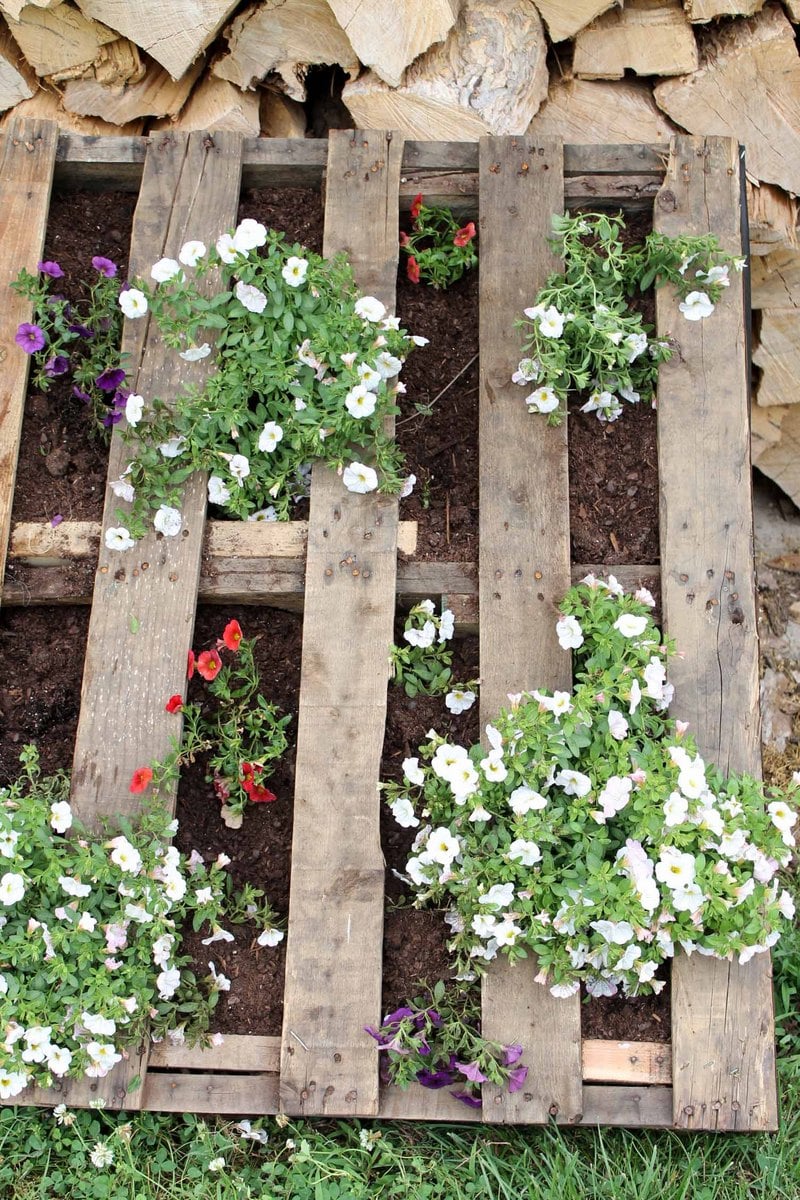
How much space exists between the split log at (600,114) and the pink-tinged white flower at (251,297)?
0.87 m

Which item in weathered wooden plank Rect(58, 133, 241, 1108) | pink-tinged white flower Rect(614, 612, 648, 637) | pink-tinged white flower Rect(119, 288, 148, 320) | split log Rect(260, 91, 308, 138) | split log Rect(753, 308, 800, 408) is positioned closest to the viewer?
pink-tinged white flower Rect(614, 612, 648, 637)

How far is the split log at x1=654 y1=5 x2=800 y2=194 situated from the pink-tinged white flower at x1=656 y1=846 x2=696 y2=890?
1.65 metres

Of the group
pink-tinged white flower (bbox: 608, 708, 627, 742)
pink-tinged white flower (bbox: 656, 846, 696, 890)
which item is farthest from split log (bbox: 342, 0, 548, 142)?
pink-tinged white flower (bbox: 656, 846, 696, 890)

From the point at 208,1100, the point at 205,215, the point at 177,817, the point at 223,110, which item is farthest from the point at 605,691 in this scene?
the point at 223,110

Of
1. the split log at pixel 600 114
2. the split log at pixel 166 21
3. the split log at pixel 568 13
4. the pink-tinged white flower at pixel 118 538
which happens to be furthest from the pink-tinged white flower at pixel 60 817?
the split log at pixel 568 13

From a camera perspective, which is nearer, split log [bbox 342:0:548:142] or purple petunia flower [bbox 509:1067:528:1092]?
purple petunia flower [bbox 509:1067:528:1092]

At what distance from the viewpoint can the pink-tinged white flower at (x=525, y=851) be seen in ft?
7.12

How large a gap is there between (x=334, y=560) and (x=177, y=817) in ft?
2.10

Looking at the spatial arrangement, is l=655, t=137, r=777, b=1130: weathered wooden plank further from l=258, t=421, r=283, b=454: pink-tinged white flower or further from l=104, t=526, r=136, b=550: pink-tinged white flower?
l=104, t=526, r=136, b=550: pink-tinged white flower

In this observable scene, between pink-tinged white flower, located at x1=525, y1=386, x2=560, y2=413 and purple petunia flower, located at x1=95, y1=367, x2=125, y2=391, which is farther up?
purple petunia flower, located at x1=95, y1=367, x2=125, y2=391

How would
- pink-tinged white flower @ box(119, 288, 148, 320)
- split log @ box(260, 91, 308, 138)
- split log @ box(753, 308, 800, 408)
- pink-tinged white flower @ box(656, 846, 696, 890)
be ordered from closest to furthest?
pink-tinged white flower @ box(656, 846, 696, 890), pink-tinged white flower @ box(119, 288, 148, 320), split log @ box(260, 91, 308, 138), split log @ box(753, 308, 800, 408)

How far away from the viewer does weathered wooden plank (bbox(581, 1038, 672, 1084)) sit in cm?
222

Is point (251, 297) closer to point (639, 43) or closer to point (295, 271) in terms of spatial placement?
point (295, 271)

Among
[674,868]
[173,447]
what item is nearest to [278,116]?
[173,447]
